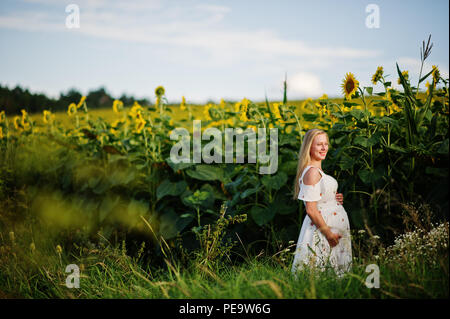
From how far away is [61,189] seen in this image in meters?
4.71

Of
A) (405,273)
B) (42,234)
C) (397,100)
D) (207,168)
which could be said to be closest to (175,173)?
(207,168)

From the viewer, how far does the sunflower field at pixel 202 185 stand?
2758mm

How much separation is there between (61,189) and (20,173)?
56 centimetres

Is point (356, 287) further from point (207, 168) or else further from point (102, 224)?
point (102, 224)

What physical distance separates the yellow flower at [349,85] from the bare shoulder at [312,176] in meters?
0.72

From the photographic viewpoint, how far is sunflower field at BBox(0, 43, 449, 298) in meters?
2.76

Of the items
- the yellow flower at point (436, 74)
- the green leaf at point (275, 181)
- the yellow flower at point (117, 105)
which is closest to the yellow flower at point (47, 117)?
the yellow flower at point (117, 105)

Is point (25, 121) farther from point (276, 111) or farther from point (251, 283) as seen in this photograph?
point (251, 283)

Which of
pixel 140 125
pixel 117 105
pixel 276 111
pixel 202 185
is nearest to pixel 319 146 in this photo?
pixel 276 111

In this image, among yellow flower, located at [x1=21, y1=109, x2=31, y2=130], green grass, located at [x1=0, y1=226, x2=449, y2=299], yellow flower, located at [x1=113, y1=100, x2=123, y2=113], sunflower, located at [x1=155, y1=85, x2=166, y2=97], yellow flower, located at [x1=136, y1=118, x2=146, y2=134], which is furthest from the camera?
yellow flower, located at [x1=21, y1=109, x2=31, y2=130]

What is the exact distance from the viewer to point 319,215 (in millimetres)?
2465

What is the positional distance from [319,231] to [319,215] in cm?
11

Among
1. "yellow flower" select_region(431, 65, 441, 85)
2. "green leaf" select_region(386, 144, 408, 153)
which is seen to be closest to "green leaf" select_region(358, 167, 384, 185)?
"green leaf" select_region(386, 144, 408, 153)

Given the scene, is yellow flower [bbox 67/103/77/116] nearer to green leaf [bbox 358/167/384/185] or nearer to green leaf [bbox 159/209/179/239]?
green leaf [bbox 159/209/179/239]
